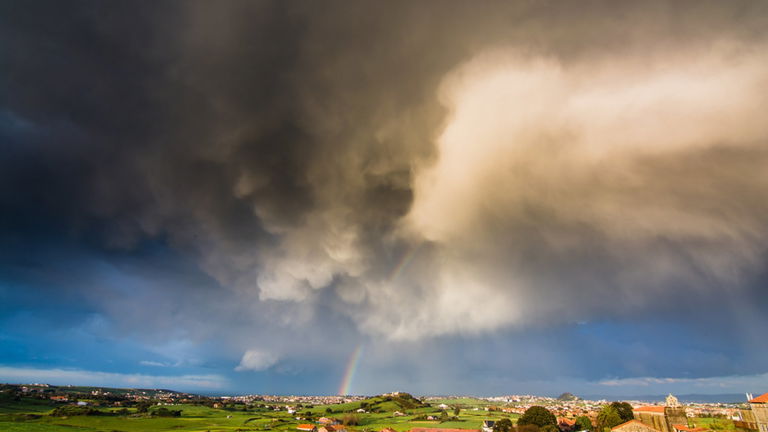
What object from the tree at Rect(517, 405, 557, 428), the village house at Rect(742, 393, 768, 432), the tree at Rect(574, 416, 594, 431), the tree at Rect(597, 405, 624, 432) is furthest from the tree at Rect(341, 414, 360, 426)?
the village house at Rect(742, 393, 768, 432)

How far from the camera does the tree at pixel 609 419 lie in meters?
78.8

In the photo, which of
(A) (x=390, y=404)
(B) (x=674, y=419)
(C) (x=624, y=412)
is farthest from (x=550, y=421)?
(A) (x=390, y=404)

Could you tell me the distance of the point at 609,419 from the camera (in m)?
79.8

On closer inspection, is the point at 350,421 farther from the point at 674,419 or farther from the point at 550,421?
the point at 674,419

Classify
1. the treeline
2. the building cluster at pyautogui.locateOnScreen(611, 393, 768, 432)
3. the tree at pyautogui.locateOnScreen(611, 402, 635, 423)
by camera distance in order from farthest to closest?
the tree at pyautogui.locateOnScreen(611, 402, 635, 423) → the treeline → the building cluster at pyautogui.locateOnScreen(611, 393, 768, 432)

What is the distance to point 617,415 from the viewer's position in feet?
262

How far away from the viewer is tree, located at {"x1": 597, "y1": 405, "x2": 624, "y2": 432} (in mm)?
78812

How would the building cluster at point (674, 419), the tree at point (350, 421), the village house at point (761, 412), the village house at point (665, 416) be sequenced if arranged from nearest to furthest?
the village house at point (761, 412), the building cluster at point (674, 419), the village house at point (665, 416), the tree at point (350, 421)

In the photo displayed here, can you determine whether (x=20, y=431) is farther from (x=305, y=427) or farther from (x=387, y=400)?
(x=387, y=400)

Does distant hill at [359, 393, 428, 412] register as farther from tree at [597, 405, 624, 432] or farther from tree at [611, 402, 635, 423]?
tree at [597, 405, 624, 432]

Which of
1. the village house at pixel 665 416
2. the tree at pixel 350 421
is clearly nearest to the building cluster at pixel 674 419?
the village house at pixel 665 416

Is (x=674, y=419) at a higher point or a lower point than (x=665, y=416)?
lower

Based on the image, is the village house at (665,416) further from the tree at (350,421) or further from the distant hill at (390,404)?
the distant hill at (390,404)

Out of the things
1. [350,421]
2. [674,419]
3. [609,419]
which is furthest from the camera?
[350,421]
